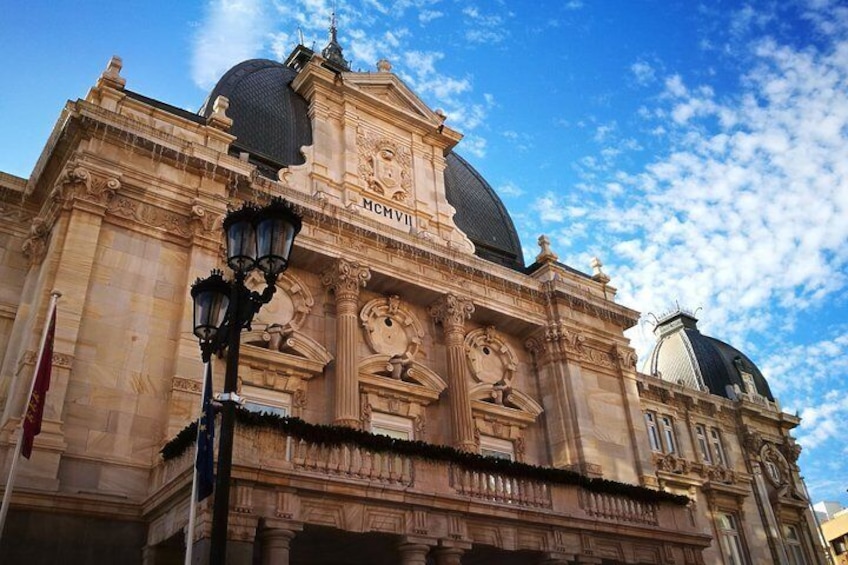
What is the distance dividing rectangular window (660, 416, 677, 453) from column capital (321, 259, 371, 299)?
2037cm

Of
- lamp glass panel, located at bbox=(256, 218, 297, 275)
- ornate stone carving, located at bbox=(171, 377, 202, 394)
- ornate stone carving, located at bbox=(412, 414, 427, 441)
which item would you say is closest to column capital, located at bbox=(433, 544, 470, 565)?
ornate stone carving, located at bbox=(171, 377, 202, 394)

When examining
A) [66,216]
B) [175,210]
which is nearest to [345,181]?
[175,210]

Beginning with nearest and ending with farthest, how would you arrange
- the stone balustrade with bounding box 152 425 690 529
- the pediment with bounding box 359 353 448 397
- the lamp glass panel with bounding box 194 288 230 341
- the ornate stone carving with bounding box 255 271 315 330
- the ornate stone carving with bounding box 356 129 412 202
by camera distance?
the lamp glass panel with bounding box 194 288 230 341, the stone balustrade with bounding box 152 425 690 529, the ornate stone carving with bounding box 255 271 315 330, the pediment with bounding box 359 353 448 397, the ornate stone carving with bounding box 356 129 412 202

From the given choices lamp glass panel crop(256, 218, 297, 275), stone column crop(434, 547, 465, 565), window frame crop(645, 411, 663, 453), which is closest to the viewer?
lamp glass panel crop(256, 218, 297, 275)

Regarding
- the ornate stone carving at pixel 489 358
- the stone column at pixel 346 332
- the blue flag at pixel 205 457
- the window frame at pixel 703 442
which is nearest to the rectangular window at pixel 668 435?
the window frame at pixel 703 442

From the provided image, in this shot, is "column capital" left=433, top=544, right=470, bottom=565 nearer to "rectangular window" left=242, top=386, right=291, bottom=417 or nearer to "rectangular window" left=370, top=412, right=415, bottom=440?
"rectangular window" left=242, top=386, right=291, bottom=417

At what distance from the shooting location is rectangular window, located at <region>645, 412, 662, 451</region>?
3749cm

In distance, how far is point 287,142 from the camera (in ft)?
92.8

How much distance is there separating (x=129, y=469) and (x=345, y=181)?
43.9 feet

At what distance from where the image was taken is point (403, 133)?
31.5 metres

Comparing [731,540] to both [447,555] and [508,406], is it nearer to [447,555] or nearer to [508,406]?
[508,406]

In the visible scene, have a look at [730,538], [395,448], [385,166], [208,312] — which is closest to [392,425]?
[395,448]

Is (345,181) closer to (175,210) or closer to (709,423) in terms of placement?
(175,210)

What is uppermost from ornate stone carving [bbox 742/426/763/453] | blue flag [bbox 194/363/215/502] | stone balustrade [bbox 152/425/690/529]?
ornate stone carving [bbox 742/426/763/453]
